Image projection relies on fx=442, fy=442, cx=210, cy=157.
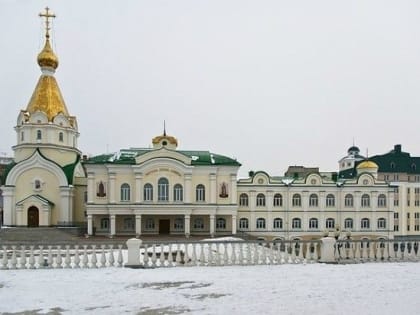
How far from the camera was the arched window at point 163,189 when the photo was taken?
31.2 m

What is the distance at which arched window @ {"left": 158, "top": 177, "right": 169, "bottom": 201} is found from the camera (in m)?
31.2

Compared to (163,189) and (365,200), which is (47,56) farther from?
(365,200)

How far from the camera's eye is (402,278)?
944cm

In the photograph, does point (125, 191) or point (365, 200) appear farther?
point (365, 200)

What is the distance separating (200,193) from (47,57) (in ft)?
51.6

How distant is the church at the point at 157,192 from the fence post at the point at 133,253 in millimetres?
19964

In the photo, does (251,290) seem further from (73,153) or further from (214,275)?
(73,153)

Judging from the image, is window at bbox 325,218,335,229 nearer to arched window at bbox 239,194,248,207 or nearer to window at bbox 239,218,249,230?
window at bbox 239,218,249,230

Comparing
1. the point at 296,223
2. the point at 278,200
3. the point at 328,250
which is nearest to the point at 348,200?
the point at 296,223

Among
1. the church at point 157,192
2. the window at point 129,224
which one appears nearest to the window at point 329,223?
the church at point 157,192

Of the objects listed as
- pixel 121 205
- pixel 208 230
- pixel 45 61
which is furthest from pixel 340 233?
pixel 45 61

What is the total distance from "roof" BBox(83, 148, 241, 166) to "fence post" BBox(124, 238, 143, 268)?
2083cm

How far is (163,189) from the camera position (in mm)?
31219

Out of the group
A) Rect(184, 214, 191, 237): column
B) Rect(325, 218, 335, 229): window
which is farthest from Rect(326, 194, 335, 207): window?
Rect(184, 214, 191, 237): column
